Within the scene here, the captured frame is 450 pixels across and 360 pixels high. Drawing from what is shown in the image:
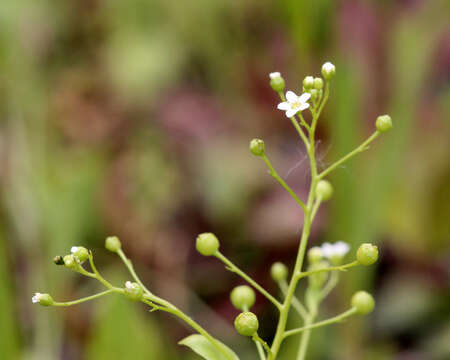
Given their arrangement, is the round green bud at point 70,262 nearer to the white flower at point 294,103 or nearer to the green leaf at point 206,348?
the green leaf at point 206,348

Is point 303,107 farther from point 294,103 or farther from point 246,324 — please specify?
point 246,324

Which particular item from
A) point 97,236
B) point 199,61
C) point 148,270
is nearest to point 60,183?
point 97,236

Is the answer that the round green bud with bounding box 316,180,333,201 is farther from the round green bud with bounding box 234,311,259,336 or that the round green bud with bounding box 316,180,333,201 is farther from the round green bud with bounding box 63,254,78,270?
the round green bud with bounding box 63,254,78,270

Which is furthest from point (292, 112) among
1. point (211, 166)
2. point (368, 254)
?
point (211, 166)

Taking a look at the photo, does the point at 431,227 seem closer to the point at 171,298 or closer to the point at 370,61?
the point at 370,61

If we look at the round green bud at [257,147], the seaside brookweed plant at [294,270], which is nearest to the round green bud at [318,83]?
the seaside brookweed plant at [294,270]

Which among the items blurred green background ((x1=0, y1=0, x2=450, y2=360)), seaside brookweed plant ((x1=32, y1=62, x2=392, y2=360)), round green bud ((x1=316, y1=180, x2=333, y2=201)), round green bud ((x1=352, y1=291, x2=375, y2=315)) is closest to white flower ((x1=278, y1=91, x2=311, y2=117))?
seaside brookweed plant ((x1=32, y1=62, x2=392, y2=360))

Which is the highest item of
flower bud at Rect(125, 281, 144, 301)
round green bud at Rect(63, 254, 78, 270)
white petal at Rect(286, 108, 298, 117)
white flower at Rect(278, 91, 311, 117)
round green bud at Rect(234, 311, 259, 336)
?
white flower at Rect(278, 91, 311, 117)
